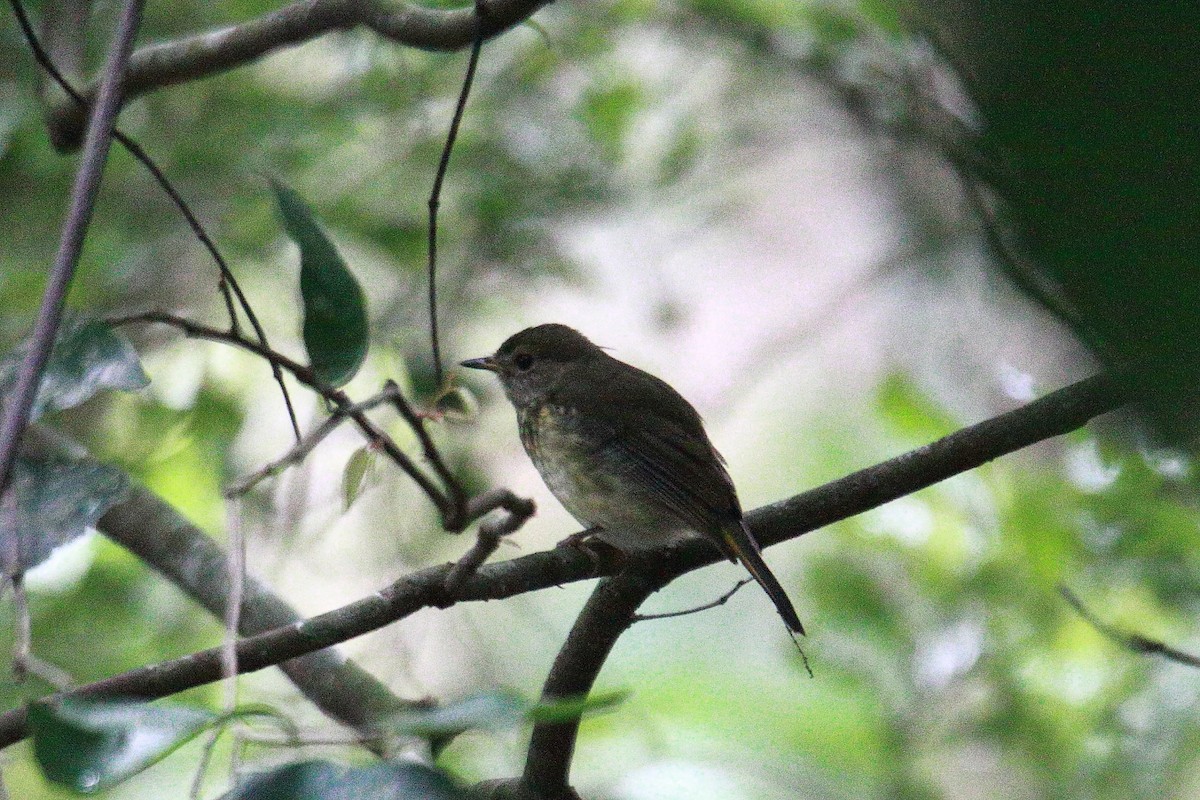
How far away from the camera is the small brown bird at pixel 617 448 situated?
275cm

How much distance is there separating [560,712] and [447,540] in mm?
3116

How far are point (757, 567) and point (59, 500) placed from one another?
1.28m

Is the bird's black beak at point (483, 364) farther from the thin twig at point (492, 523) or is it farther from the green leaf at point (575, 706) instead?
the green leaf at point (575, 706)

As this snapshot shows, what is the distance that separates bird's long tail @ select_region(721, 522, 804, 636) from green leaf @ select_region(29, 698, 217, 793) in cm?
146

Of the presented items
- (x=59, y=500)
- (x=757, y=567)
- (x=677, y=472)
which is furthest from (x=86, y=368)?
(x=677, y=472)

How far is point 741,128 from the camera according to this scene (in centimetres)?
464

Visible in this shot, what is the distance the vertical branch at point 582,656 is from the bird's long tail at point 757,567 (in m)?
0.40

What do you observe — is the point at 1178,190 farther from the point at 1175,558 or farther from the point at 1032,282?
the point at 1175,558

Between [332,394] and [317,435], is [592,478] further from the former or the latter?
[317,435]

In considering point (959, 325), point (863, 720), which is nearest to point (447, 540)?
point (863, 720)

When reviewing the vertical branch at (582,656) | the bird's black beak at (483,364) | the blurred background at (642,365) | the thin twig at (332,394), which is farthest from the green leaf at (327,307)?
the bird's black beak at (483,364)

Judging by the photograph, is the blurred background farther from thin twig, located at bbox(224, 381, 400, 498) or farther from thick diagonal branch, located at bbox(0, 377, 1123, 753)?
thin twig, located at bbox(224, 381, 400, 498)

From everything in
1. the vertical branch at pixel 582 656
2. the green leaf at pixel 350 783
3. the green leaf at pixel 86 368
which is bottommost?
the vertical branch at pixel 582 656

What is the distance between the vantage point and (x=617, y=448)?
3.14m
